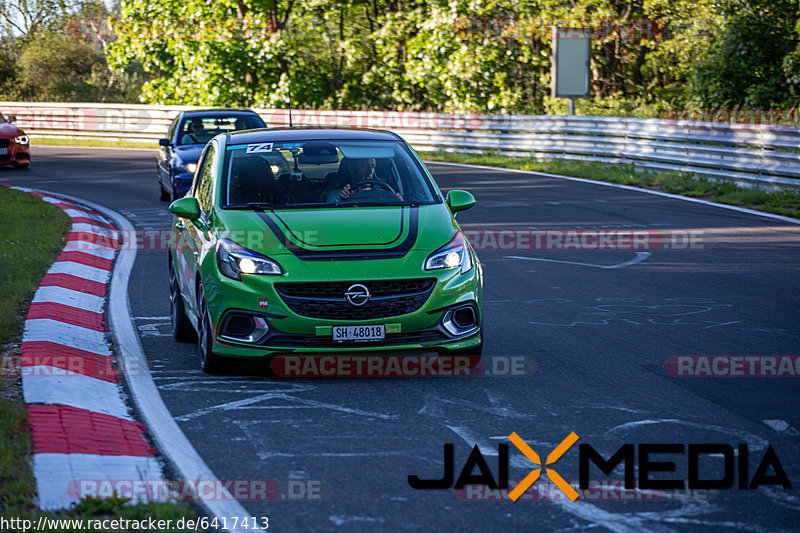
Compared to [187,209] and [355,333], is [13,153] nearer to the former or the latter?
[187,209]

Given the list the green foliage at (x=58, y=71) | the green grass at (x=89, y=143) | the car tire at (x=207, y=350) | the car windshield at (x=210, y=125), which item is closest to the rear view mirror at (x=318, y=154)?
the car tire at (x=207, y=350)

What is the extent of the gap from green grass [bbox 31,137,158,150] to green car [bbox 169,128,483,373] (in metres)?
27.0

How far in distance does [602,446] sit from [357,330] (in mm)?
1829

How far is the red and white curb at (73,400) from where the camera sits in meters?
4.93

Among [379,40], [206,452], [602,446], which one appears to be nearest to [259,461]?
[206,452]

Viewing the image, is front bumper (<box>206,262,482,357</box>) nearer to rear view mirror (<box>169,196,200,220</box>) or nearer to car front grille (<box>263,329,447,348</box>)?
car front grille (<box>263,329,447,348</box>)

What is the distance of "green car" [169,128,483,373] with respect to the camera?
260 inches

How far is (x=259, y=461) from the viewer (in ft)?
17.0

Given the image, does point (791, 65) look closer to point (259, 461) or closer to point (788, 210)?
point (788, 210)

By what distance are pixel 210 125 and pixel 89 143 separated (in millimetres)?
18904

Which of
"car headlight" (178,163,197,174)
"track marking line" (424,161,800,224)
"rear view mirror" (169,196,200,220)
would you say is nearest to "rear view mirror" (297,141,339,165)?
"rear view mirror" (169,196,200,220)

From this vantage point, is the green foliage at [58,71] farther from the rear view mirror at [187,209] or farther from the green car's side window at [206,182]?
the rear view mirror at [187,209]

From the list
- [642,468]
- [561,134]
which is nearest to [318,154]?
[642,468]

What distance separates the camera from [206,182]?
823 centimetres
